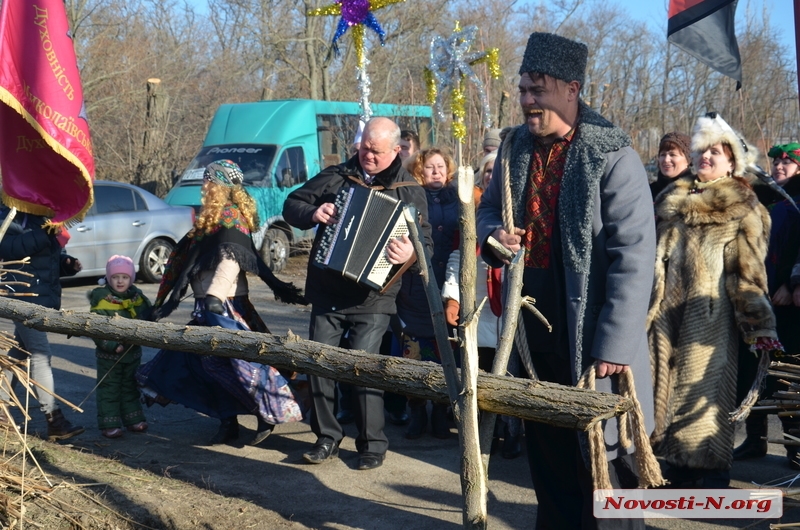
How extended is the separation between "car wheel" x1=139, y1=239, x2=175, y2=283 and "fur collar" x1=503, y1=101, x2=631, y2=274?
34.5 feet

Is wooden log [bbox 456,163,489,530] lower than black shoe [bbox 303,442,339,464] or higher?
higher

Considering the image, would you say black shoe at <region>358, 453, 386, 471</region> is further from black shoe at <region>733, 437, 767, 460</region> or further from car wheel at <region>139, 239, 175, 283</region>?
car wheel at <region>139, 239, 175, 283</region>

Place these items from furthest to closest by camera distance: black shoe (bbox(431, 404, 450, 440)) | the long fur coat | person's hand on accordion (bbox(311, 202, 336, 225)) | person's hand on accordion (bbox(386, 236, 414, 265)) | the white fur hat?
black shoe (bbox(431, 404, 450, 440)) < person's hand on accordion (bbox(311, 202, 336, 225)) < person's hand on accordion (bbox(386, 236, 414, 265)) < the white fur hat < the long fur coat

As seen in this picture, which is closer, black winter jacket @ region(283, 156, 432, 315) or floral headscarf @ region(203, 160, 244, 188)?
black winter jacket @ region(283, 156, 432, 315)

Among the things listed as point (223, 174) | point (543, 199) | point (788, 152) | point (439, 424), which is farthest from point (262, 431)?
point (788, 152)

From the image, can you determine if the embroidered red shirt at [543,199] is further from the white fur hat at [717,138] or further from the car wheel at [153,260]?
the car wheel at [153,260]

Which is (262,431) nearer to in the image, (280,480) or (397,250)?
(280,480)

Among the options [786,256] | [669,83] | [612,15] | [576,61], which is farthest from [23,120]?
[612,15]

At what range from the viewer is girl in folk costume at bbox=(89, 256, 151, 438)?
5.66 metres

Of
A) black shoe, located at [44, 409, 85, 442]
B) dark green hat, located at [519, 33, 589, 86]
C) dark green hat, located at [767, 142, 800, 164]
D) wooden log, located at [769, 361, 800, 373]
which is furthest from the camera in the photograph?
dark green hat, located at [767, 142, 800, 164]

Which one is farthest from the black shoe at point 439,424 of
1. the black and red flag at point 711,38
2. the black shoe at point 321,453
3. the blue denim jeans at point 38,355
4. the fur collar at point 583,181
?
the black and red flag at point 711,38

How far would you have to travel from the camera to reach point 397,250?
496 cm

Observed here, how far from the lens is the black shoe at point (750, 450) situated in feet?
18.0

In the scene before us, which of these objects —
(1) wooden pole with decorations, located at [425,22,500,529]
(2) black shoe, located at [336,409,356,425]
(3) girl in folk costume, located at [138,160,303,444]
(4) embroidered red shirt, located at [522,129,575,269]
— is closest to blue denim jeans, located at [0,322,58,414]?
(3) girl in folk costume, located at [138,160,303,444]
